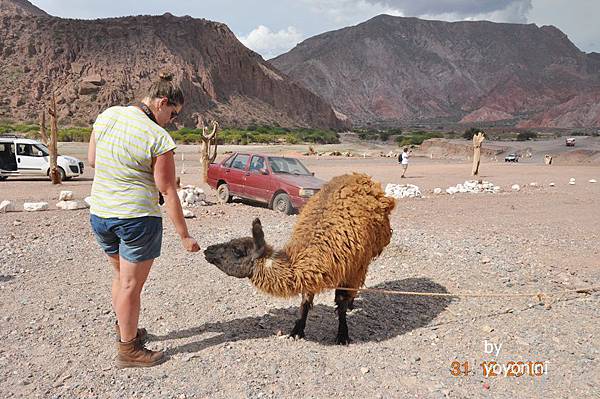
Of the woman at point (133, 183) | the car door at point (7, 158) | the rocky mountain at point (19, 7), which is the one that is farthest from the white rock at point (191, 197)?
the rocky mountain at point (19, 7)

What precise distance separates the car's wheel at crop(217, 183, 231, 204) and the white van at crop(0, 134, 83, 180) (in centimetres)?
998

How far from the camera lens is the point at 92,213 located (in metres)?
4.00

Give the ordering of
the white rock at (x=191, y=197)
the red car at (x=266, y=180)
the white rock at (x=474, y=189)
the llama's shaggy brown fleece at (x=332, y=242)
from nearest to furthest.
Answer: the llama's shaggy brown fleece at (x=332, y=242) → the red car at (x=266, y=180) → the white rock at (x=191, y=197) → the white rock at (x=474, y=189)

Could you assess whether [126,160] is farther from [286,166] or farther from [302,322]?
[286,166]

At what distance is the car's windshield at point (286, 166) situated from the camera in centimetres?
1382

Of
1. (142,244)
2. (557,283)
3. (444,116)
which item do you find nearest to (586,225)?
(557,283)

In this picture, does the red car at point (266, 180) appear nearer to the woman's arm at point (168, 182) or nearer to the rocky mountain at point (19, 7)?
the woman's arm at point (168, 182)

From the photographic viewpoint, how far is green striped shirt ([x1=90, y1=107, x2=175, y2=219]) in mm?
3793

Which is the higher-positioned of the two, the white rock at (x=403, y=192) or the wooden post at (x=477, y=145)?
the wooden post at (x=477, y=145)

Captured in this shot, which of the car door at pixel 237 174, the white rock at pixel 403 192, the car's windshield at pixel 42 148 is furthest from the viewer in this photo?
the car's windshield at pixel 42 148

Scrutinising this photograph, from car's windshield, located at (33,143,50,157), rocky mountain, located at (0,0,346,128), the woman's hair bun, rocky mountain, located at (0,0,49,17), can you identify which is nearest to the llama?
the woman's hair bun

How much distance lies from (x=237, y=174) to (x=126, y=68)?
79.3m

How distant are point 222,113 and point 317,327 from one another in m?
88.2

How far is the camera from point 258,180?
13781mm
